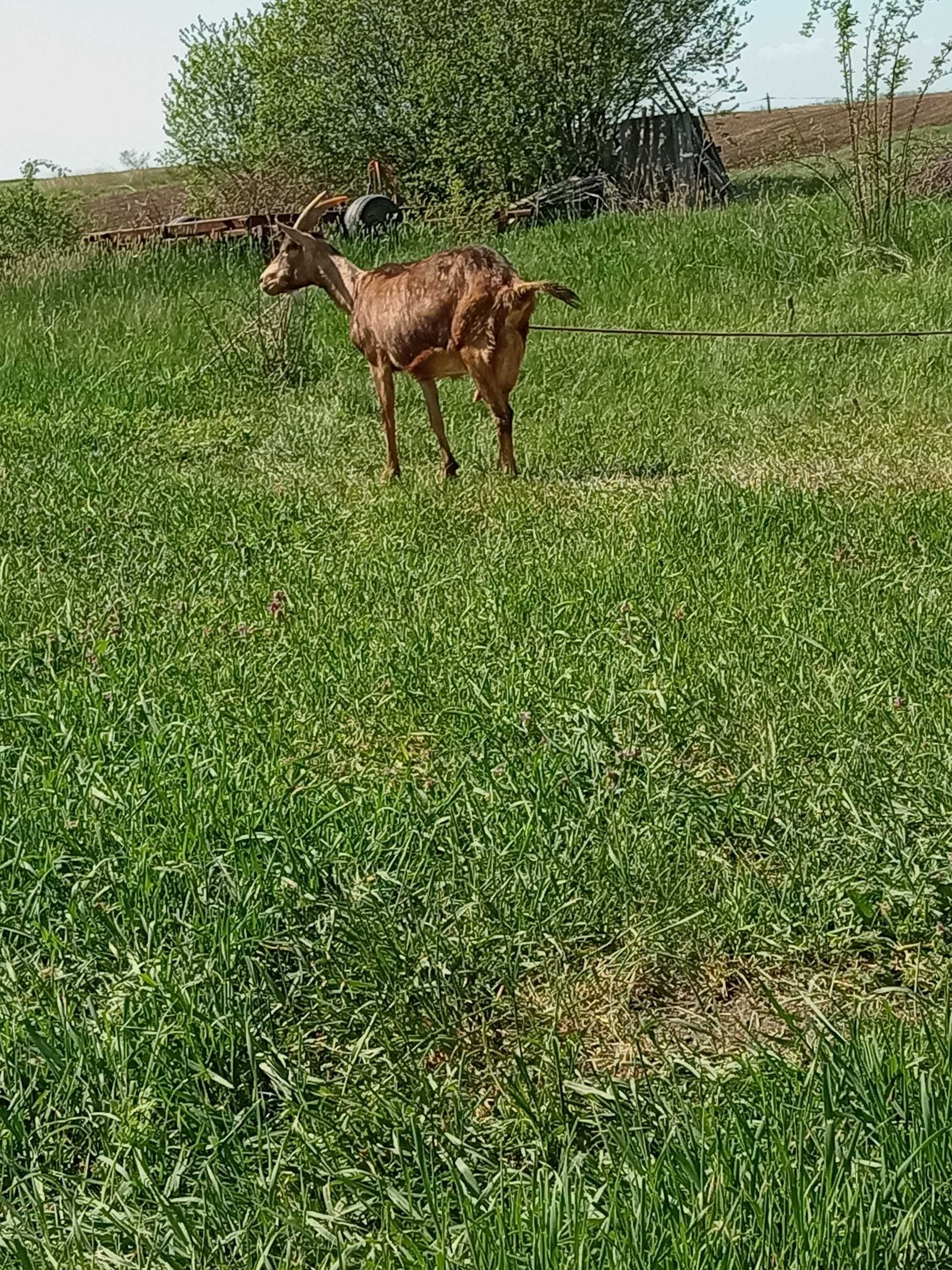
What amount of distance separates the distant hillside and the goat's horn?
1155cm

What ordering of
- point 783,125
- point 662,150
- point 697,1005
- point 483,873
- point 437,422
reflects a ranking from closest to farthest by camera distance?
point 697,1005, point 483,873, point 437,422, point 662,150, point 783,125

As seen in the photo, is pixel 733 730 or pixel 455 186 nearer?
pixel 733 730

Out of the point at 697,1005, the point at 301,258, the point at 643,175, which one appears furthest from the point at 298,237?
the point at 643,175

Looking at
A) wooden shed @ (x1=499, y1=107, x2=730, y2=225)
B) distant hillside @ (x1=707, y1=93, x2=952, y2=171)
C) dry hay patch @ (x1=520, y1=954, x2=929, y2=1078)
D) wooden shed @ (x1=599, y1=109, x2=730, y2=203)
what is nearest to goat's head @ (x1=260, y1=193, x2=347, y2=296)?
dry hay patch @ (x1=520, y1=954, x2=929, y2=1078)

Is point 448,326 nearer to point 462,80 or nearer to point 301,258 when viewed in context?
point 301,258

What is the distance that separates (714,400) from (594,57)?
1805 cm

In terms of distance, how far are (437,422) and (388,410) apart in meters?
0.30

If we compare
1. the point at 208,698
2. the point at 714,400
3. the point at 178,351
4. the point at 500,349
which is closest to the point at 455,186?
the point at 178,351

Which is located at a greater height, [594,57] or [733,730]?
[594,57]

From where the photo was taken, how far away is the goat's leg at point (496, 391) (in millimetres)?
7078

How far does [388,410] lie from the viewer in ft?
24.9

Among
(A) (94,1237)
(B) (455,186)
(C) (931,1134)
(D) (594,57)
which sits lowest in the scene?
(A) (94,1237)

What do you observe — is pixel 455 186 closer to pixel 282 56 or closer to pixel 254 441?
pixel 254 441

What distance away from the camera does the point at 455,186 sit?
1655cm
